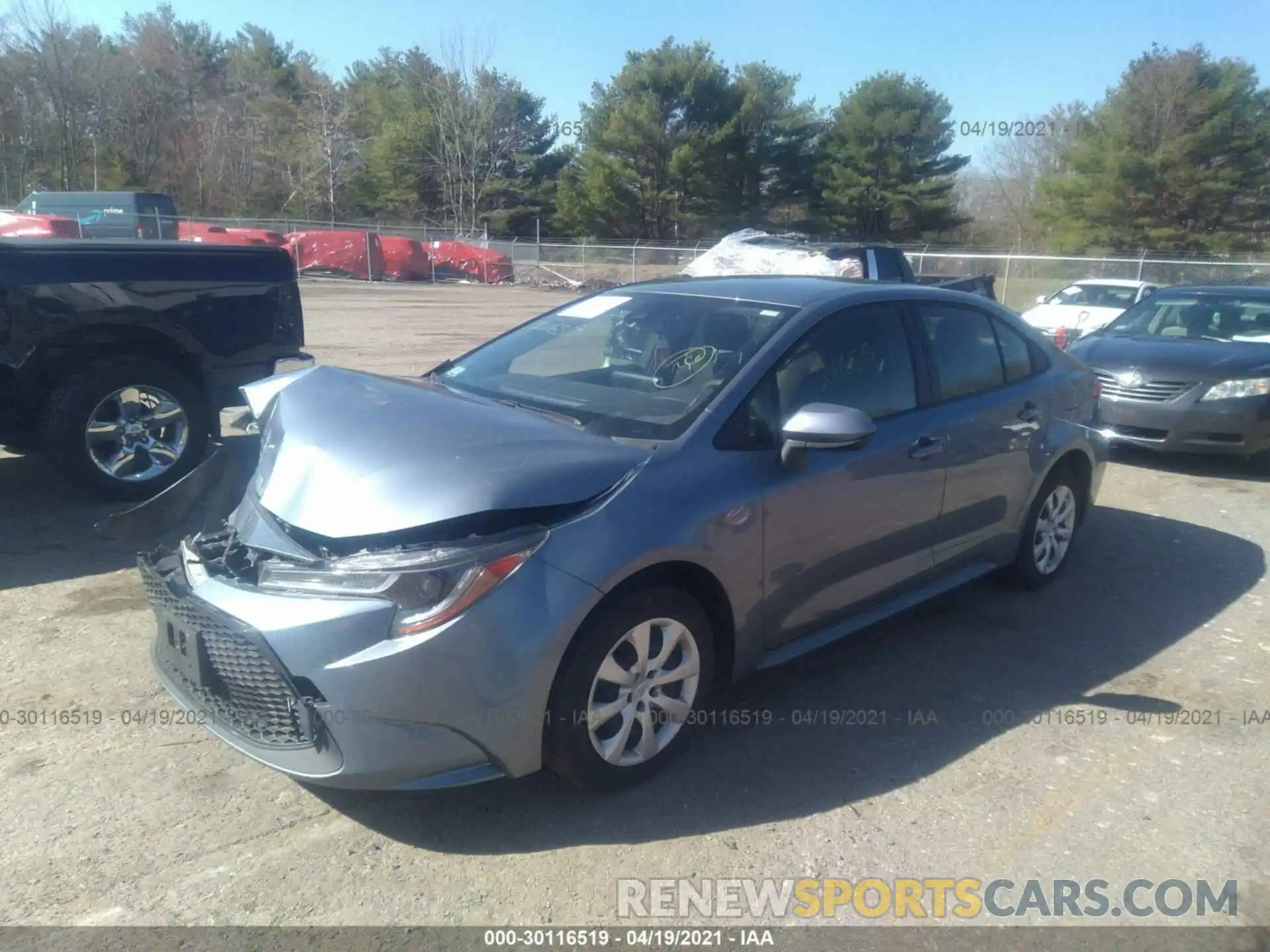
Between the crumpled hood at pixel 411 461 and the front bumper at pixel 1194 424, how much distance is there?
596 centimetres

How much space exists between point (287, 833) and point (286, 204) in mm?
55679

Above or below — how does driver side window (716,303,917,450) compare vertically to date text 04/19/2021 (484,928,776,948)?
above

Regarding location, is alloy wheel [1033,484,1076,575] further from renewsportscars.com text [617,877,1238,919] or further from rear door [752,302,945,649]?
renewsportscars.com text [617,877,1238,919]

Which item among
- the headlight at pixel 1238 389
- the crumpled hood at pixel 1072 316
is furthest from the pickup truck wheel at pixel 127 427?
the crumpled hood at pixel 1072 316

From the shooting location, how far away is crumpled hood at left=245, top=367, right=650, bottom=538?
3074 millimetres

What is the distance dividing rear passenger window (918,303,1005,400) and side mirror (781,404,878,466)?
3.66 ft

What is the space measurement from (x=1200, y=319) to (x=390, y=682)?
9.23m

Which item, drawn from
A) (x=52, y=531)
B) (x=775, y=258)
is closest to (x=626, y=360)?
(x=52, y=531)

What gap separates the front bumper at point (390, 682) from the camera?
9.50ft

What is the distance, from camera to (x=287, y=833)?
3.20 m

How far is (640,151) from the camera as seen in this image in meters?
46.8

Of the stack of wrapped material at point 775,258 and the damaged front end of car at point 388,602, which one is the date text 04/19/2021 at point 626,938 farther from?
the stack of wrapped material at point 775,258

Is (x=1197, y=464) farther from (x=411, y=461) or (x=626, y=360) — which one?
(x=411, y=461)

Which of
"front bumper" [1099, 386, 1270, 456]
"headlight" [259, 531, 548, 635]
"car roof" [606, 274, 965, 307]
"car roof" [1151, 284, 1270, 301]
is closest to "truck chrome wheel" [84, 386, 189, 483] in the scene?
"car roof" [606, 274, 965, 307]
